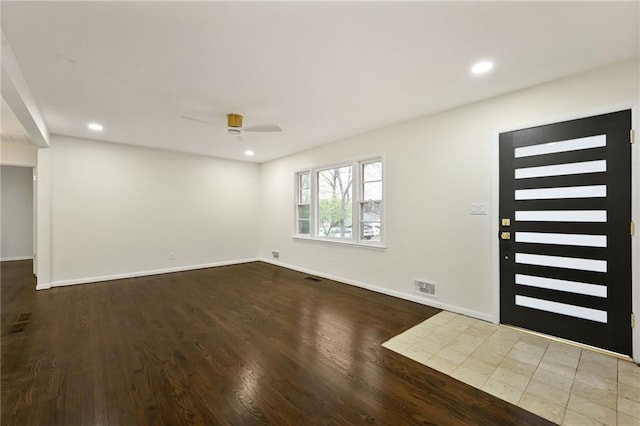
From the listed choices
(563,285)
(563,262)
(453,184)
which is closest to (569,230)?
(563,262)

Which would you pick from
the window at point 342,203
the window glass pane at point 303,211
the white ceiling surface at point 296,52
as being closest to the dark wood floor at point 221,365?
the window at point 342,203

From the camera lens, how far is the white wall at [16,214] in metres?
7.30

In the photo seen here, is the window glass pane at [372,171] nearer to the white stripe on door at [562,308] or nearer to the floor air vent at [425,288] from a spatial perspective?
the floor air vent at [425,288]

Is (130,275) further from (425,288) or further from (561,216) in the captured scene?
(561,216)

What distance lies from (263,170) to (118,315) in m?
4.59

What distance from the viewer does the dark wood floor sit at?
1784 mm

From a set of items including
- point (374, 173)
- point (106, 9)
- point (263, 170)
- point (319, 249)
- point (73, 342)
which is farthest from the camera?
point (263, 170)

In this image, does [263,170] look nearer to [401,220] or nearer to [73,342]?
[401,220]

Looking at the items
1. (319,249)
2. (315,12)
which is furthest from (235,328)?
(315,12)

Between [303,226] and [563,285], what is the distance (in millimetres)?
4519

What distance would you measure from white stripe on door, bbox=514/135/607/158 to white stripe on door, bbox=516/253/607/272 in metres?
1.10

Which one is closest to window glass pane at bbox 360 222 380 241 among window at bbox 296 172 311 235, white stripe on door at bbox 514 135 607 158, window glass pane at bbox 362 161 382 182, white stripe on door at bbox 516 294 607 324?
window glass pane at bbox 362 161 382 182

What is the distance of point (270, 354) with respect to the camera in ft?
8.30

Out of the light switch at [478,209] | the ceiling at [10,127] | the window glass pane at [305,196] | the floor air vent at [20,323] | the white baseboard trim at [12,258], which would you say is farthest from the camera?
the white baseboard trim at [12,258]
